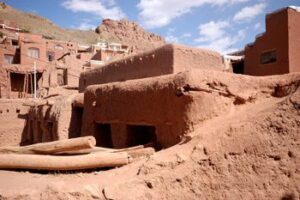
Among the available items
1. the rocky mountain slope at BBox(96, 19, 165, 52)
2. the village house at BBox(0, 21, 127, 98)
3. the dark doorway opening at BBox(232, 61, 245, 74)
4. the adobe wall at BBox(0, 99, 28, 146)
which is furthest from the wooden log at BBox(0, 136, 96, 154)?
the rocky mountain slope at BBox(96, 19, 165, 52)

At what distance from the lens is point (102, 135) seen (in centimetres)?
853

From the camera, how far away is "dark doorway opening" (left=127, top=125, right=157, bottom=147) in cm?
707

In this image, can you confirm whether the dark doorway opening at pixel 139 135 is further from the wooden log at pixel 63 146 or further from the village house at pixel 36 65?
the village house at pixel 36 65

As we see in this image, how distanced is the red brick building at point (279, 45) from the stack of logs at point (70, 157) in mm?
8154

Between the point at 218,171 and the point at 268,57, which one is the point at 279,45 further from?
the point at 218,171

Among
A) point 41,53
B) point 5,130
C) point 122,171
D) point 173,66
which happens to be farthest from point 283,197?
point 41,53

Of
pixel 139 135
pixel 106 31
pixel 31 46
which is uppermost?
pixel 106 31

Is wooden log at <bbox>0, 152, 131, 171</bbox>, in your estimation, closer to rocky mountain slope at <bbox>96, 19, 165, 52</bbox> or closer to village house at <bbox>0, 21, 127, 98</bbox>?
village house at <bbox>0, 21, 127, 98</bbox>

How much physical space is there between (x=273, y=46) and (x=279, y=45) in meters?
0.34

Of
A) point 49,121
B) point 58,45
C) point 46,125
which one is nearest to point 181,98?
point 49,121

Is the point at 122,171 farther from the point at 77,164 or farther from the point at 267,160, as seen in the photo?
the point at 267,160

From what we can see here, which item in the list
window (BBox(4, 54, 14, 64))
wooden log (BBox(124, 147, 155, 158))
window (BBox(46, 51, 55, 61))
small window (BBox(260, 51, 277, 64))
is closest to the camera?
wooden log (BBox(124, 147, 155, 158))

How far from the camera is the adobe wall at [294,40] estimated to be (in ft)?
37.2

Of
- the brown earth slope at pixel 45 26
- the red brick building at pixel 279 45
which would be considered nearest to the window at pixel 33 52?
the red brick building at pixel 279 45
